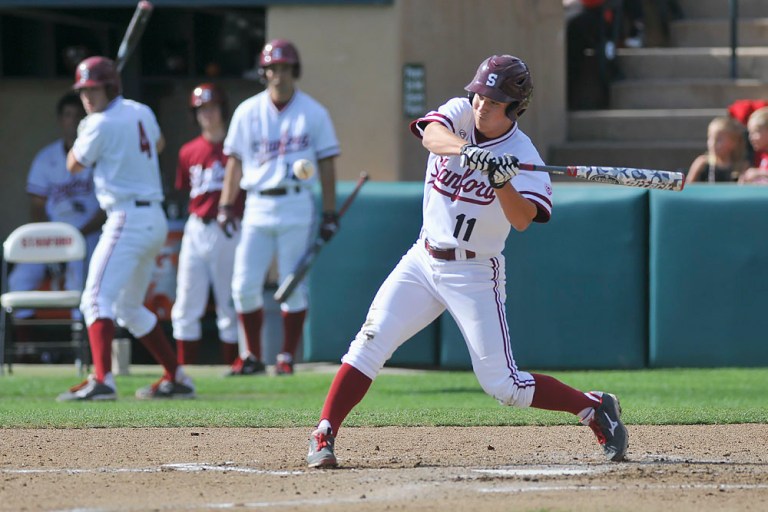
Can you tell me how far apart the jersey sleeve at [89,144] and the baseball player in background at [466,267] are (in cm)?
303

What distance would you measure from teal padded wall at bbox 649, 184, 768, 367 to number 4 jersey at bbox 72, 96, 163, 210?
3.57m

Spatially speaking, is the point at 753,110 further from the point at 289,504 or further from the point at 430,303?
the point at 289,504

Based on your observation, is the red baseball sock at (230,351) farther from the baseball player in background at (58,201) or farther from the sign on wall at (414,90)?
the sign on wall at (414,90)

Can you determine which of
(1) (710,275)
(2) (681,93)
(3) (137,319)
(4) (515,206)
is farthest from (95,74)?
(2) (681,93)

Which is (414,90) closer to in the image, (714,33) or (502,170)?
(714,33)

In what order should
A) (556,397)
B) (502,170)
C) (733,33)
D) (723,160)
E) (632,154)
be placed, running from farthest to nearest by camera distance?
(733,33)
(632,154)
(723,160)
(556,397)
(502,170)

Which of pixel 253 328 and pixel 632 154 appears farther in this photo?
pixel 632 154

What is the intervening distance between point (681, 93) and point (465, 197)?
8.81 metres

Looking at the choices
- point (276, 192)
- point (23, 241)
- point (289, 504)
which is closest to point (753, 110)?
point (276, 192)

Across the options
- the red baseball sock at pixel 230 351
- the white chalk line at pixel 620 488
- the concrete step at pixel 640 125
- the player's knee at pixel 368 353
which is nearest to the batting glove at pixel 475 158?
the player's knee at pixel 368 353

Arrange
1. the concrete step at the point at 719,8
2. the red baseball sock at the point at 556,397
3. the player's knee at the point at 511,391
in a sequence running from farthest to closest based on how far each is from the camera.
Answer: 1. the concrete step at the point at 719,8
2. the red baseball sock at the point at 556,397
3. the player's knee at the point at 511,391

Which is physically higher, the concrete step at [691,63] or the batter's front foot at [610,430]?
the concrete step at [691,63]

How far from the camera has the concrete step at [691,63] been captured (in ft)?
45.4

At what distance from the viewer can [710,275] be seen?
9617mm
